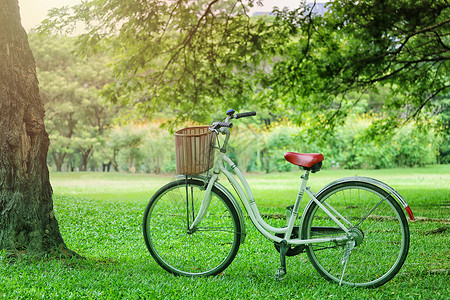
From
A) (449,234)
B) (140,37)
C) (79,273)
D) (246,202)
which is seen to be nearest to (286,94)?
(140,37)

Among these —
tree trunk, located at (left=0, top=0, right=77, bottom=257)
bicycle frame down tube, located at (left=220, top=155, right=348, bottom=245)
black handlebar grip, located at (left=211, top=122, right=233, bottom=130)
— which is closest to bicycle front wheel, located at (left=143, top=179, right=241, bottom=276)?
bicycle frame down tube, located at (left=220, top=155, right=348, bottom=245)

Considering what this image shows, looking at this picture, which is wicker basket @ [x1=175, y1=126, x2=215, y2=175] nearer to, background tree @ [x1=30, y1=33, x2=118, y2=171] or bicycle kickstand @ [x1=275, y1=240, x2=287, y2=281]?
bicycle kickstand @ [x1=275, y1=240, x2=287, y2=281]

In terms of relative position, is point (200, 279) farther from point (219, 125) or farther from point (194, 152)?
point (219, 125)

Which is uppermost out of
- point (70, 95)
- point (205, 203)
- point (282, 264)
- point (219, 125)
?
point (70, 95)

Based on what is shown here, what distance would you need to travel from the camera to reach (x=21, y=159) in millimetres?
3654

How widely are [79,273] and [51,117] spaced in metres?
21.3

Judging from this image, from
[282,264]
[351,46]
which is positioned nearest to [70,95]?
[351,46]

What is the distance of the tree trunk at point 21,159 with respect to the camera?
3602 millimetres

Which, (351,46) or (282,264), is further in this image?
(351,46)

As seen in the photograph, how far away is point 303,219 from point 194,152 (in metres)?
0.99

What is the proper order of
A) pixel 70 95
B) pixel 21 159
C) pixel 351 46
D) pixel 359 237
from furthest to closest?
1. pixel 70 95
2. pixel 351 46
3. pixel 21 159
4. pixel 359 237

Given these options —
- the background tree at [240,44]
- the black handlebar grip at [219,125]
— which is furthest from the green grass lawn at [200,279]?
the background tree at [240,44]

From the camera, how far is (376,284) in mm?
3180

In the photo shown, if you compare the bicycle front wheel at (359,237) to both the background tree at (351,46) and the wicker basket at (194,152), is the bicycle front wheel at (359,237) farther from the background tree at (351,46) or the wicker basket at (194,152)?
the background tree at (351,46)
